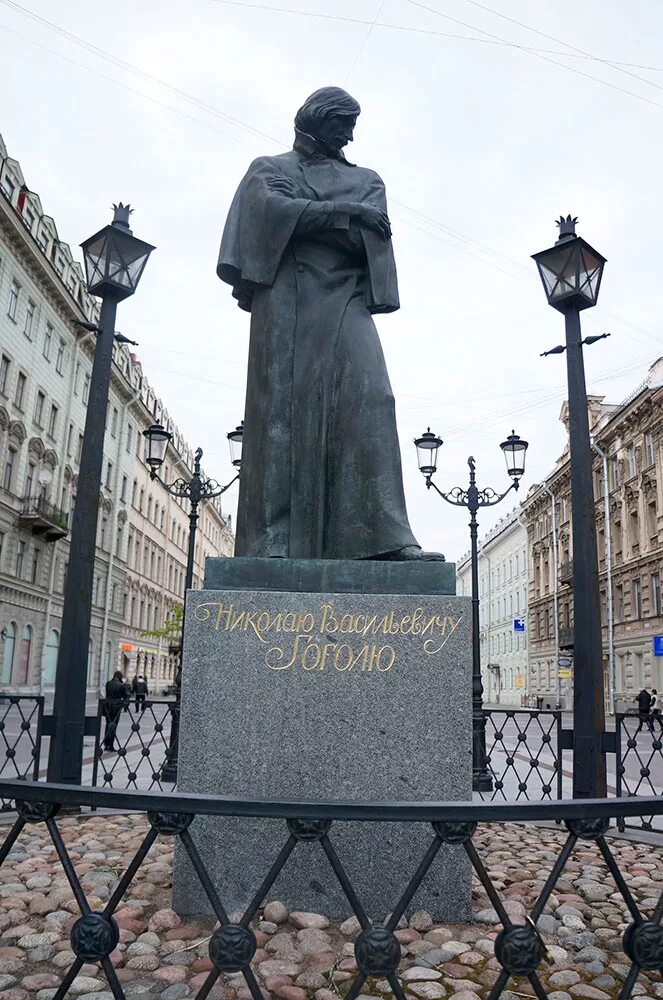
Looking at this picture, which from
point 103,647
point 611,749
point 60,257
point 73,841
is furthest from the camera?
point 103,647

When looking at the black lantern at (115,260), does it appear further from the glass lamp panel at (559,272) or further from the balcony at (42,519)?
the balcony at (42,519)

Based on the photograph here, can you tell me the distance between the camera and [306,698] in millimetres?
3637

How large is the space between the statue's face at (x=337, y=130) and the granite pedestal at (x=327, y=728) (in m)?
2.89

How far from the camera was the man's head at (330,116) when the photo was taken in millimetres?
4652

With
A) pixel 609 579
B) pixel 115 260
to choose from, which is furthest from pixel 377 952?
pixel 609 579

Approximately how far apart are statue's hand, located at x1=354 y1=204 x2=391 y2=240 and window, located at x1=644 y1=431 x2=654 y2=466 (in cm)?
3718

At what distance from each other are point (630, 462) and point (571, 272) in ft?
118

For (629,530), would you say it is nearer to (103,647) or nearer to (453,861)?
(103,647)

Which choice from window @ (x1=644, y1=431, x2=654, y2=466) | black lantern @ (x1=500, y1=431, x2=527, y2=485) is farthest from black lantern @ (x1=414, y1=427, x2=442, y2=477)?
window @ (x1=644, y1=431, x2=654, y2=466)

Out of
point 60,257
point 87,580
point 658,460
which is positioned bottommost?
point 87,580

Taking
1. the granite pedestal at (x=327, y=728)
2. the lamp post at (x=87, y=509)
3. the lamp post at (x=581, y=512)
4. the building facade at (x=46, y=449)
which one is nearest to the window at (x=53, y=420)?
the building facade at (x=46, y=449)

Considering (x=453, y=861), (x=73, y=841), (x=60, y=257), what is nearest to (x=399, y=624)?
(x=453, y=861)

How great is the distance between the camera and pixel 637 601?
39.2 meters

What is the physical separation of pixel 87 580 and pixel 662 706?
3221cm
